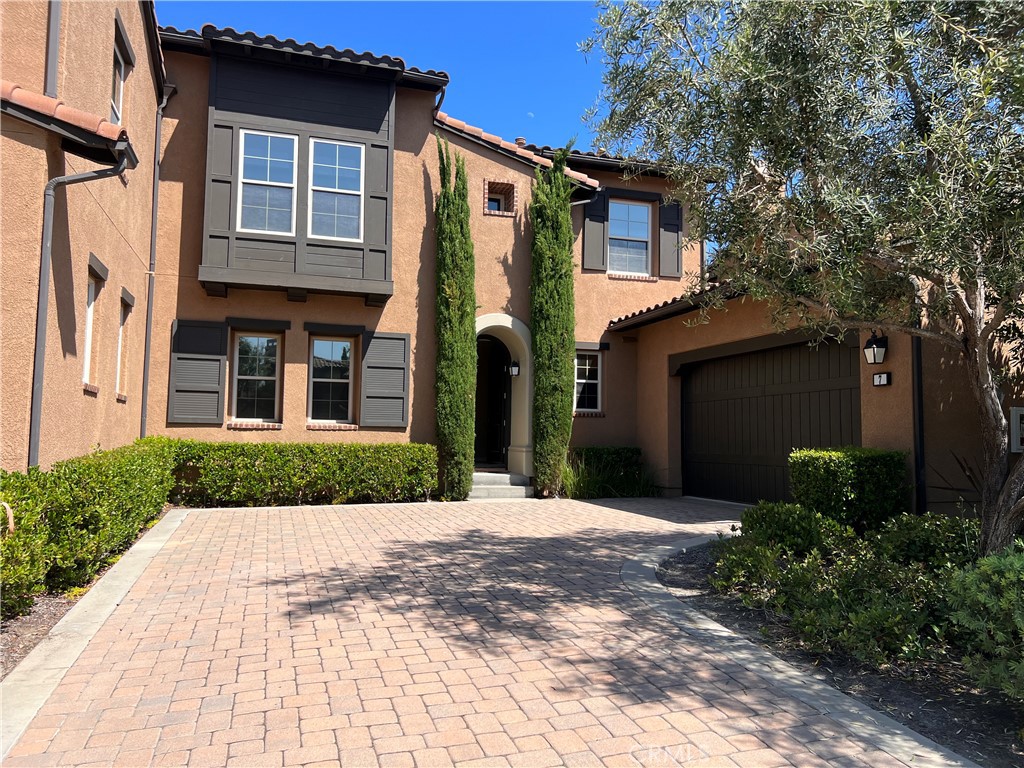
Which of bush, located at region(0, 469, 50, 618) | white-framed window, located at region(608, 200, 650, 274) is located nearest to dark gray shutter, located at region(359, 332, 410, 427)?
white-framed window, located at region(608, 200, 650, 274)

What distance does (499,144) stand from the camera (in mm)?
13938

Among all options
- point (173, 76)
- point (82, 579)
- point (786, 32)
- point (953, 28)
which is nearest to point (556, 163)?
point (173, 76)

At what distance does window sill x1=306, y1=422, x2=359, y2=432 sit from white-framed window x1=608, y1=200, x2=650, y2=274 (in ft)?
22.0

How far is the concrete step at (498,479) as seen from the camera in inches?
540

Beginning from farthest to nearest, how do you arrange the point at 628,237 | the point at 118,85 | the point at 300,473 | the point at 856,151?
1. the point at 628,237
2. the point at 300,473
3. the point at 118,85
4. the point at 856,151

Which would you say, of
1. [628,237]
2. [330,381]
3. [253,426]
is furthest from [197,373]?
[628,237]

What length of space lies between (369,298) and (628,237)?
622 cm

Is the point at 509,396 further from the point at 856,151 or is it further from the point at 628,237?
the point at 856,151

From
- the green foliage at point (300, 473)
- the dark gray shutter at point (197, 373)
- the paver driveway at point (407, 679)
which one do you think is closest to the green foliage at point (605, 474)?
the green foliage at point (300, 473)

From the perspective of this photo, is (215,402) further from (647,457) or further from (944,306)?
(944,306)

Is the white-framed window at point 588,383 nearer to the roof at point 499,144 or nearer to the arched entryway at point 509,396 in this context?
the arched entryway at point 509,396

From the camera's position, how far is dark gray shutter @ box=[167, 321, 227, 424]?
11.9m

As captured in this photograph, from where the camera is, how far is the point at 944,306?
547 cm

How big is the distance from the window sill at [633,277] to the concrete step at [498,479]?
191 inches
